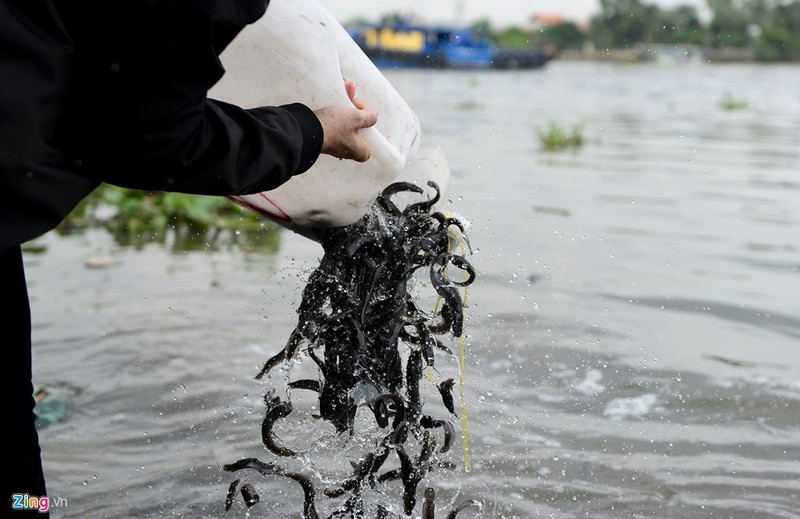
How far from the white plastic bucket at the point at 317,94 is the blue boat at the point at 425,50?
34435 mm

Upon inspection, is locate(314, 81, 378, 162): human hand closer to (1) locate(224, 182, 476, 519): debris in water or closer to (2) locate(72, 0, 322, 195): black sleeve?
(2) locate(72, 0, 322, 195): black sleeve

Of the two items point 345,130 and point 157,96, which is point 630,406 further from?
A: point 157,96

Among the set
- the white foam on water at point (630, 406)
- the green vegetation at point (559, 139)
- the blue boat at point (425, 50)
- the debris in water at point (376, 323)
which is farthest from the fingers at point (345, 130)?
the blue boat at point (425, 50)

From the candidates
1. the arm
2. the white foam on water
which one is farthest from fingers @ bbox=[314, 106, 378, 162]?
the white foam on water

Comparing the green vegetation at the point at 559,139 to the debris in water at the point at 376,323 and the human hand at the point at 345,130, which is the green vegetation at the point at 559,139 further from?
the human hand at the point at 345,130

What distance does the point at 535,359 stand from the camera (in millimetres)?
4387

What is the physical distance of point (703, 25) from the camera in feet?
231

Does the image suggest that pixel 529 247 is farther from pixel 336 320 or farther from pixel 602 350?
pixel 336 320

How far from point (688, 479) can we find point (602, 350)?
3.98ft

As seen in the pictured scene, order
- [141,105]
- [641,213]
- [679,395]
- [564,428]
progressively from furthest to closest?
1. [641,213]
2. [679,395]
3. [564,428]
4. [141,105]

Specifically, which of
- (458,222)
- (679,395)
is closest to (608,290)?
(679,395)

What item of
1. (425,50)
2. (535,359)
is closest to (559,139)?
(535,359)

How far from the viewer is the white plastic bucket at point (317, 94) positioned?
233cm

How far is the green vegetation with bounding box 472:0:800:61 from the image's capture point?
59250mm
